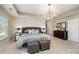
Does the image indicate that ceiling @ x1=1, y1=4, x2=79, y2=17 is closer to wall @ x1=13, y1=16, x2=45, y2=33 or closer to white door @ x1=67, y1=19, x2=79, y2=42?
wall @ x1=13, y1=16, x2=45, y2=33

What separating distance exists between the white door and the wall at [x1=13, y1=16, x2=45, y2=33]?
252cm

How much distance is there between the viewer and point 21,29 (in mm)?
7980

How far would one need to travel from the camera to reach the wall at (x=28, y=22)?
26.1 ft

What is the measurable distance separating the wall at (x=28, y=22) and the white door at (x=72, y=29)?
252 cm

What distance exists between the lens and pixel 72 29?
7227 mm

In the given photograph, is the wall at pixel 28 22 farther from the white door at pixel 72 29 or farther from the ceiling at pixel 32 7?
the white door at pixel 72 29

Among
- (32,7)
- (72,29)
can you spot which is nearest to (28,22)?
(32,7)

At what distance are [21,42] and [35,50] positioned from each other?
1097 millimetres

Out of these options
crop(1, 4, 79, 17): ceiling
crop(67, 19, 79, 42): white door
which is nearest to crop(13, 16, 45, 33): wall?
crop(1, 4, 79, 17): ceiling
